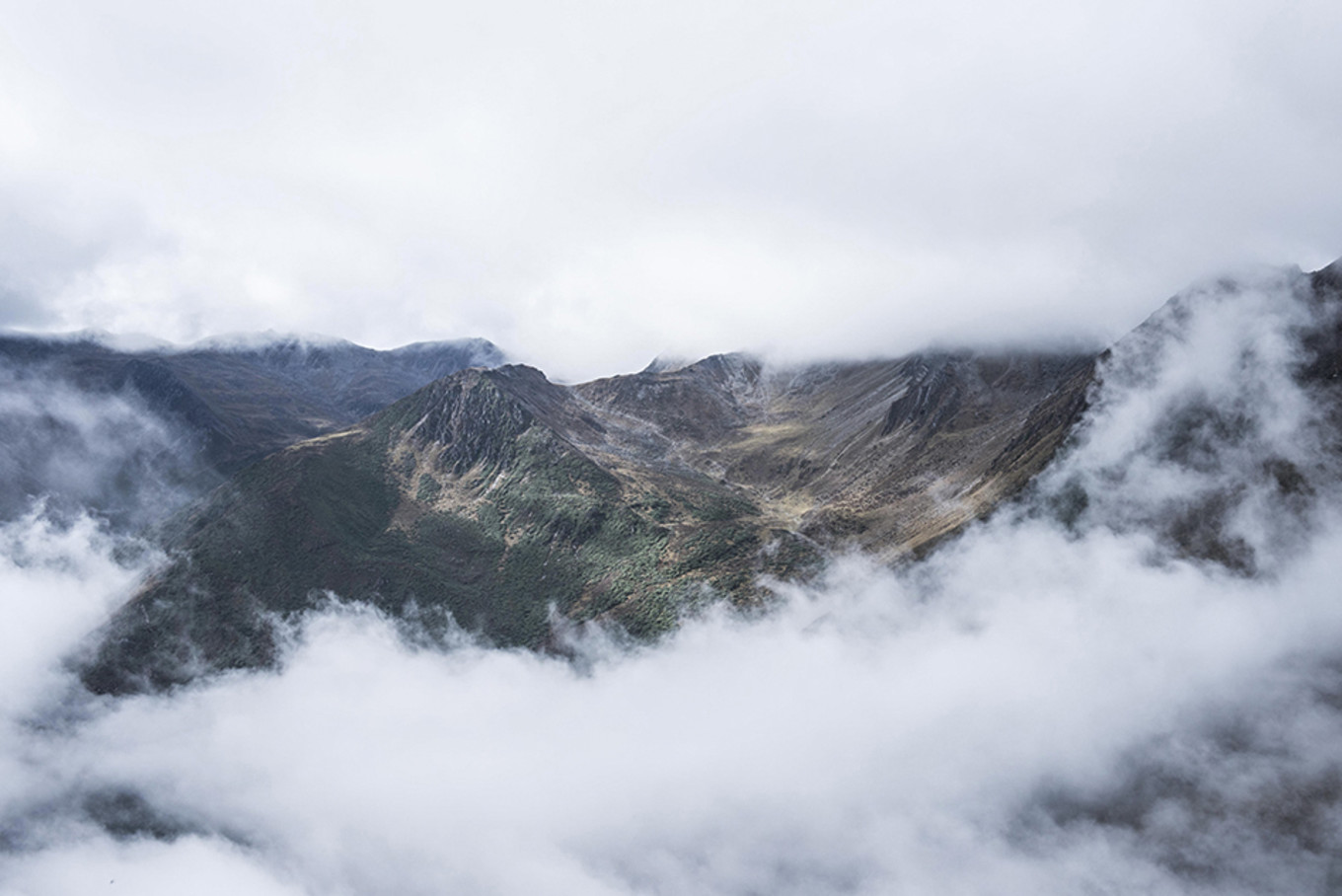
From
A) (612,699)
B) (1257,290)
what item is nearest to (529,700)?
(612,699)

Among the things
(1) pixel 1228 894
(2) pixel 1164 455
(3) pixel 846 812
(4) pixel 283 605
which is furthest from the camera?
(4) pixel 283 605

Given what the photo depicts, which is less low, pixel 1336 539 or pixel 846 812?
pixel 1336 539

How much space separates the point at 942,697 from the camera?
13762 cm

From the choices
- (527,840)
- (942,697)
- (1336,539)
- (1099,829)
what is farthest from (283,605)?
(1336,539)

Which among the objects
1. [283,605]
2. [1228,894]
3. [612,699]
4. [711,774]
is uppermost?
[283,605]

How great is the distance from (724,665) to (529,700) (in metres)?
61.9

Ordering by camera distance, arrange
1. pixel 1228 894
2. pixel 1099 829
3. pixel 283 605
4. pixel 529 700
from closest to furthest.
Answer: pixel 1228 894 < pixel 1099 829 < pixel 529 700 < pixel 283 605

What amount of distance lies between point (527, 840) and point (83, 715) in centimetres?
14544

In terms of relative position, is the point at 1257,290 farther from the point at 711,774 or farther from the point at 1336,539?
the point at 711,774

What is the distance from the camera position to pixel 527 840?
15450 cm

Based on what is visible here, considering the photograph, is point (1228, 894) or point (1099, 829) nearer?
point (1228, 894)

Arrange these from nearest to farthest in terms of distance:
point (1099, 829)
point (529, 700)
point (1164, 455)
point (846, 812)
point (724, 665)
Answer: point (1099, 829) → point (1164, 455) → point (846, 812) → point (724, 665) → point (529, 700)

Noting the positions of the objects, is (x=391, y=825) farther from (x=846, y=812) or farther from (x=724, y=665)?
(x=846, y=812)

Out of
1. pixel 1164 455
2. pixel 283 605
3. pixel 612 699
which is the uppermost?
pixel 283 605
